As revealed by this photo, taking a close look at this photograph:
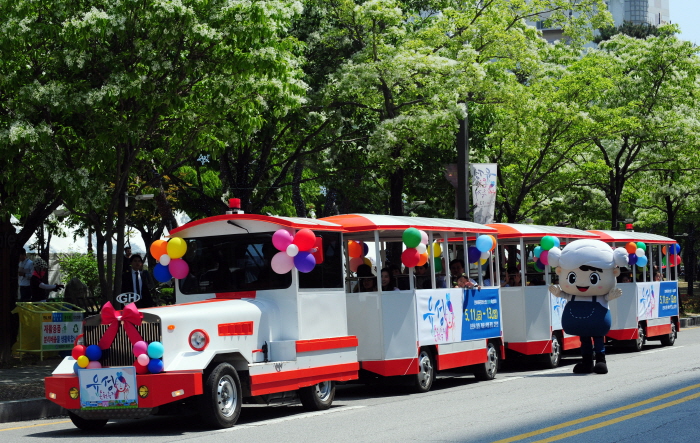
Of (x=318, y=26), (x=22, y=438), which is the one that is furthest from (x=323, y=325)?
(x=318, y=26)

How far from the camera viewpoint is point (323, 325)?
41.9 feet

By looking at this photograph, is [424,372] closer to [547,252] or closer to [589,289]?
[589,289]

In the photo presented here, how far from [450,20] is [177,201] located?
1390 cm

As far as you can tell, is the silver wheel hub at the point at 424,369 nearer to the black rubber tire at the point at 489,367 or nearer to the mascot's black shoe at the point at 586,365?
the black rubber tire at the point at 489,367

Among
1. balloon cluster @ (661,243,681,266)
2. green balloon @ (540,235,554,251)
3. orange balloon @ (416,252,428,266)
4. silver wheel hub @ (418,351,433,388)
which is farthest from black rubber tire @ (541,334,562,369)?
balloon cluster @ (661,243,681,266)

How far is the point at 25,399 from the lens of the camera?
1274 centimetres

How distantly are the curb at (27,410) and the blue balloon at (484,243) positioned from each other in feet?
23.4

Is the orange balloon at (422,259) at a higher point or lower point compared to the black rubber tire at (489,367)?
higher

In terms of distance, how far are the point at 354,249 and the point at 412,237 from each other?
1.75 metres

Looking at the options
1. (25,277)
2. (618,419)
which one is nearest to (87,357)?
(618,419)

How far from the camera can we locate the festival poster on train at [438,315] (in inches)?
588

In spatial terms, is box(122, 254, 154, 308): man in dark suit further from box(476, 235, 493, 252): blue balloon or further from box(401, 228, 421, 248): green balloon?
box(476, 235, 493, 252): blue balloon

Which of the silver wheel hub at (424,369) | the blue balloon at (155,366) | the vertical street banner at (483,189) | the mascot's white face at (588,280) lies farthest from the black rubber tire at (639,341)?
the blue balloon at (155,366)

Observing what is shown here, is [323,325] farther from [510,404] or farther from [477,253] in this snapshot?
[477,253]
